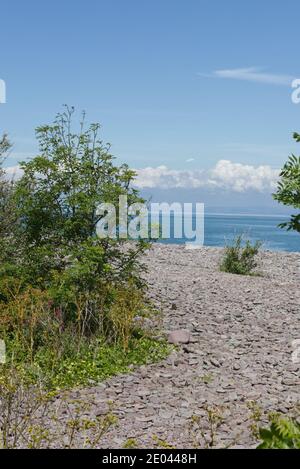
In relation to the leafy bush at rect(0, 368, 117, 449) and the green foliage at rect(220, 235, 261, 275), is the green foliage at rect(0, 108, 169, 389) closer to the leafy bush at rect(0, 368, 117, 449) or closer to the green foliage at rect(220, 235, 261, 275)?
the leafy bush at rect(0, 368, 117, 449)

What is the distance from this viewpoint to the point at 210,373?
276 inches

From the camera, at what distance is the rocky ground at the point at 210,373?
544 cm

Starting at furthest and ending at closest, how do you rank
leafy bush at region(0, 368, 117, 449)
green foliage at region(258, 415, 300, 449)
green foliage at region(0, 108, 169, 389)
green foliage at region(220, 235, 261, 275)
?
green foliage at region(220, 235, 261, 275), green foliage at region(0, 108, 169, 389), leafy bush at region(0, 368, 117, 449), green foliage at region(258, 415, 300, 449)

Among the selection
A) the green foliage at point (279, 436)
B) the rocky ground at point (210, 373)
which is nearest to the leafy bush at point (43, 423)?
the rocky ground at point (210, 373)

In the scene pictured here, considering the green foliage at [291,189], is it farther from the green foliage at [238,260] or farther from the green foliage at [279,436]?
the green foliage at [238,260]

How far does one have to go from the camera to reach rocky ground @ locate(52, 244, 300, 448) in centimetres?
544

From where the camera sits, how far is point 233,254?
14.6 m

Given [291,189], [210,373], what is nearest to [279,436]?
[291,189]

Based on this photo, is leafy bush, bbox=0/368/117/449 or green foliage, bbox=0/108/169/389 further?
green foliage, bbox=0/108/169/389

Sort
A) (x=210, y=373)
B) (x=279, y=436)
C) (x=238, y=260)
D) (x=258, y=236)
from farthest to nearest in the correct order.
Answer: (x=258, y=236) < (x=238, y=260) < (x=210, y=373) < (x=279, y=436)

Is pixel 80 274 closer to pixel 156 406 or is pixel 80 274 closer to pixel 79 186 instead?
pixel 79 186

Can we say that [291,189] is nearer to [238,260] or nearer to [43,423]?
[43,423]

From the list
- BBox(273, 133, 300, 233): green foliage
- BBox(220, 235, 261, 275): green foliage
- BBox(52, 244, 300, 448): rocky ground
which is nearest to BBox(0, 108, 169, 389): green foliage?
BBox(52, 244, 300, 448): rocky ground

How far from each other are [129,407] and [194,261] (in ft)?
37.7
